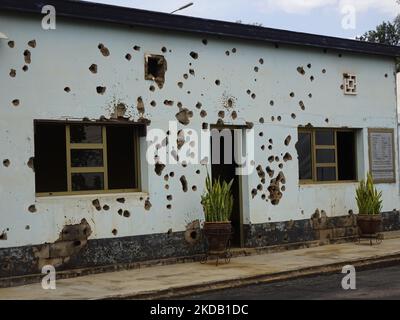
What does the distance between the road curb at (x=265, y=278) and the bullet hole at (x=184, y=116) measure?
3301mm

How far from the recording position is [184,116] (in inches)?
496

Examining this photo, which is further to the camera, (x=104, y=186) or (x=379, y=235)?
(x=379, y=235)

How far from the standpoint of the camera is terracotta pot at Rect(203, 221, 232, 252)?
39.5 feet

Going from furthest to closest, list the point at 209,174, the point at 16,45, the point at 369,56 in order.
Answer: the point at 369,56 < the point at 209,174 < the point at 16,45

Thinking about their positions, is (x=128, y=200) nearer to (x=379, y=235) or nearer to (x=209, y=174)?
(x=209, y=174)

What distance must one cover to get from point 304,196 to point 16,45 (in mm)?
6835

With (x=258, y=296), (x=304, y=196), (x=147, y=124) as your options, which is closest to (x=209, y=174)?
(x=147, y=124)

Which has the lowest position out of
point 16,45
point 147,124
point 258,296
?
point 258,296

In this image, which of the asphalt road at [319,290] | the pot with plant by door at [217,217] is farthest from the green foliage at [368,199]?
the pot with plant by door at [217,217]

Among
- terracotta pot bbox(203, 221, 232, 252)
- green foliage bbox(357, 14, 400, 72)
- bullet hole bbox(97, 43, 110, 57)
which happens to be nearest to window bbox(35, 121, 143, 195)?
bullet hole bbox(97, 43, 110, 57)

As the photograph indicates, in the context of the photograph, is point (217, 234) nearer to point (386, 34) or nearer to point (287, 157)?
point (287, 157)

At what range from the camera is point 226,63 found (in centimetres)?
1327

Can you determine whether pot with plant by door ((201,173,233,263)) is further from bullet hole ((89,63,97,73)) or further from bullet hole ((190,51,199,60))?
bullet hole ((89,63,97,73))
